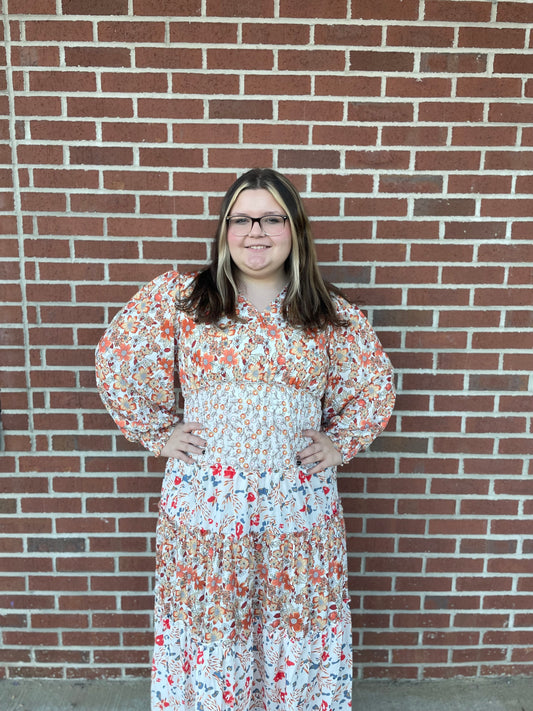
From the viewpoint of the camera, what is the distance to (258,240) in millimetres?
1930

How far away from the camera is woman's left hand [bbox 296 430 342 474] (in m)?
2.06

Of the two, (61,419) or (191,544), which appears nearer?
(191,544)

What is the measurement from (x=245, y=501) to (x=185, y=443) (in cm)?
28

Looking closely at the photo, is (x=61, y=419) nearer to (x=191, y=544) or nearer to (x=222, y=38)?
(x=191, y=544)

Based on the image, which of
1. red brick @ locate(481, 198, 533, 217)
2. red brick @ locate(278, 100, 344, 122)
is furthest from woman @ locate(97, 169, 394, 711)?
red brick @ locate(481, 198, 533, 217)

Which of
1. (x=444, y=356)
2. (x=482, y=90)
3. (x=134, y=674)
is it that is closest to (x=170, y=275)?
(x=444, y=356)

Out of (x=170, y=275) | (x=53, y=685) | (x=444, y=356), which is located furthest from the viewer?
(x=53, y=685)

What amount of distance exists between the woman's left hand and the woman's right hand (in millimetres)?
324

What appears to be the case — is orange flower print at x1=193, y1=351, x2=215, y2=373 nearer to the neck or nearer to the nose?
the neck

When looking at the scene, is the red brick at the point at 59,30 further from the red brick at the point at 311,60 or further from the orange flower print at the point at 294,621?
the orange flower print at the point at 294,621

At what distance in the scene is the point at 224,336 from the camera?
1961 mm

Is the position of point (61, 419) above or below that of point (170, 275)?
below

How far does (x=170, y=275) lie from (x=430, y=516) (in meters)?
1.49

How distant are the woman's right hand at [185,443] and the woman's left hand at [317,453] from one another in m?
A: 0.32
